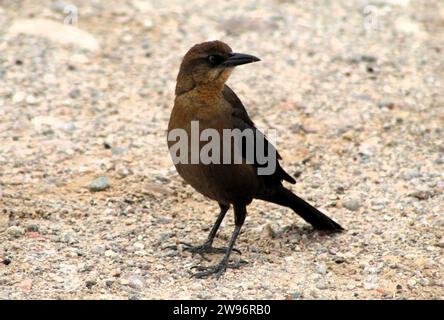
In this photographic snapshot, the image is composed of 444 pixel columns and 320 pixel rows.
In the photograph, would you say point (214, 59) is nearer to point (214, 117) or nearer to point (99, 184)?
point (214, 117)

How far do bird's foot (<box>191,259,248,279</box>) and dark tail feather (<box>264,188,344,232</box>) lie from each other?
2.04 feet

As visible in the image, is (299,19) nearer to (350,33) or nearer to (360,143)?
(350,33)

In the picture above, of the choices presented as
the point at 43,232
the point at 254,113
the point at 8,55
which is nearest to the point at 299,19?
the point at 254,113

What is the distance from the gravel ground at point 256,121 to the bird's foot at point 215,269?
60mm

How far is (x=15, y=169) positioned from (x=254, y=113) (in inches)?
91.2

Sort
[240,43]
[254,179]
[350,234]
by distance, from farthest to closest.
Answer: [240,43]
[350,234]
[254,179]

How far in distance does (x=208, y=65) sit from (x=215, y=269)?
51.3 inches

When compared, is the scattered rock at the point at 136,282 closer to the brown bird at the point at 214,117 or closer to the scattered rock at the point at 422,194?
the brown bird at the point at 214,117

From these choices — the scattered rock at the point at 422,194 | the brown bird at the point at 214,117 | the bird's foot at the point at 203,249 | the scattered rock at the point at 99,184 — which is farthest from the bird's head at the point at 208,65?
the scattered rock at the point at 422,194

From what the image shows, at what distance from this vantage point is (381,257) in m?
5.73

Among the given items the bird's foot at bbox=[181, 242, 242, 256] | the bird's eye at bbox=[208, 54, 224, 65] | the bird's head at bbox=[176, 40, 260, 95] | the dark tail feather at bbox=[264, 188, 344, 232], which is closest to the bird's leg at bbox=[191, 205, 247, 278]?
the bird's foot at bbox=[181, 242, 242, 256]

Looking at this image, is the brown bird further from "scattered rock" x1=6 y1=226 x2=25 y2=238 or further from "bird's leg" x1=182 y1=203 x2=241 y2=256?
"scattered rock" x1=6 y1=226 x2=25 y2=238

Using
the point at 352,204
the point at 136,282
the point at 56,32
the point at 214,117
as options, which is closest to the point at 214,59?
the point at 214,117

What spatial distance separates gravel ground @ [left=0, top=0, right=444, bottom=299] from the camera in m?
5.44
